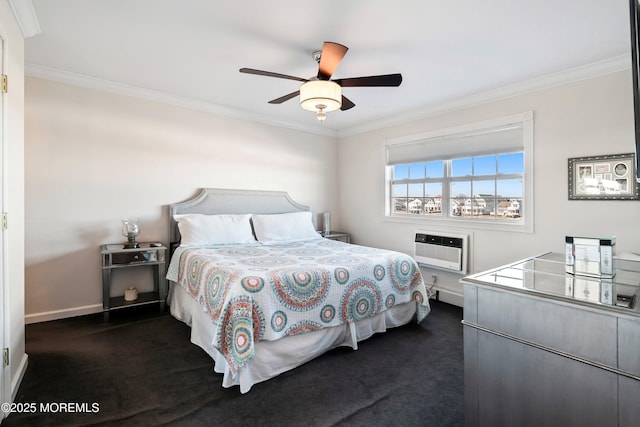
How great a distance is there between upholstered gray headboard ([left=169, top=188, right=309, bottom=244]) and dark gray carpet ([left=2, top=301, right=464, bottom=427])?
4.85 ft

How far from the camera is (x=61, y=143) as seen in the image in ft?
10.6

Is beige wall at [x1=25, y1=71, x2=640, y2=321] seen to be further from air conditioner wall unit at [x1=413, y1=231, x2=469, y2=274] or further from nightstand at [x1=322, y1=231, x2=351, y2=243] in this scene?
nightstand at [x1=322, y1=231, x2=351, y2=243]

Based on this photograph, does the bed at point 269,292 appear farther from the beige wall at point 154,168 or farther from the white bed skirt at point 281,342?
the beige wall at point 154,168

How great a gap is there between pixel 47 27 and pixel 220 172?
219 cm

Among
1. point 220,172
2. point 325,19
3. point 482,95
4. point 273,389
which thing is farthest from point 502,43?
point 220,172

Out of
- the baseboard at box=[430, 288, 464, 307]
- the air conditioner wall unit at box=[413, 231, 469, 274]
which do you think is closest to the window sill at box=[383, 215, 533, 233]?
the air conditioner wall unit at box=[413, 231, 469, 274]

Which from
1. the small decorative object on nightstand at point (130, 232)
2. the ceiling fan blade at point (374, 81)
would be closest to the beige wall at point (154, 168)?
the small decorative object on nightstand at point (130, 232)

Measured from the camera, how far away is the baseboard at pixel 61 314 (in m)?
3.10

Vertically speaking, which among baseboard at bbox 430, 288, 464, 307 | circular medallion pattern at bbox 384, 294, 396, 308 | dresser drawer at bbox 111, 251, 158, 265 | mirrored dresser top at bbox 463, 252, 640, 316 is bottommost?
baseboard at bbox 430, 288, 464, 307

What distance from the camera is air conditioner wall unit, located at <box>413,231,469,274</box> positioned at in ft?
12.4

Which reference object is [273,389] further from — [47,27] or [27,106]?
[27,106]

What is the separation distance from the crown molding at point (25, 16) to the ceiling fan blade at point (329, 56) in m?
1.91

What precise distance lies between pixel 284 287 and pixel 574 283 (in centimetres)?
170

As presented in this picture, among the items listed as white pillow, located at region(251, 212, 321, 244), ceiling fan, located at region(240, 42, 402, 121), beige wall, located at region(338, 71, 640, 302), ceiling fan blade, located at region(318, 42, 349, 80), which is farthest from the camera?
white pillow, located at region(251, 212, 321, 244)
